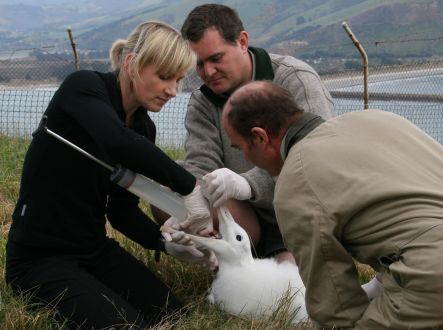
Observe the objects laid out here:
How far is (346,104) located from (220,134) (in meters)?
5.69

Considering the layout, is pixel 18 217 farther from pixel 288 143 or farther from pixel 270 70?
pixel 270 70

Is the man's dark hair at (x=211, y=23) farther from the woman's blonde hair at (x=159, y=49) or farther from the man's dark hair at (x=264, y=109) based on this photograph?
the man's dark hair at (x=264, y=109)

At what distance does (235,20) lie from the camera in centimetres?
432

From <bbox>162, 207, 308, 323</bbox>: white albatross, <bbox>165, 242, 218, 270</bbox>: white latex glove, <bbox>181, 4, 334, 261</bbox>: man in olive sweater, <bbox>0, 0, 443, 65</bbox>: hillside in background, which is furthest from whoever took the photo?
<bbox>0, 0, 443, 65</bbox>: hillside in background

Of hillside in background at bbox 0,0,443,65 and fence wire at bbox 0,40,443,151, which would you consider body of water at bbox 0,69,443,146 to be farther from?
hillside in background at bbox 0,0,443,65

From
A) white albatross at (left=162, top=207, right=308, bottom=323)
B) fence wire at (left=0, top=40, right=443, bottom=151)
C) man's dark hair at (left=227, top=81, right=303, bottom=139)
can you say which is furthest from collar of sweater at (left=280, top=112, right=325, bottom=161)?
fence wire at (left=0, top=40, right=443, bottom=151)

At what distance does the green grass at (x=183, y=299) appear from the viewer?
3.29 metres

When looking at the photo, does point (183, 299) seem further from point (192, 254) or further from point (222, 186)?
point (222, 186)

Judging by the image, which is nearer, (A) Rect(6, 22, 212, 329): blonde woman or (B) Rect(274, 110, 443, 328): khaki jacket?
(B) Rect(274, 110, 443, 328): khaki jacket

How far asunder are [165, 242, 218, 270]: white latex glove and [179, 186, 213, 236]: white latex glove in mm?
95

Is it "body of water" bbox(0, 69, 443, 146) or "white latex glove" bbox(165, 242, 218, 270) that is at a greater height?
"white latex glove" bbox(165, 242, 218, 270)

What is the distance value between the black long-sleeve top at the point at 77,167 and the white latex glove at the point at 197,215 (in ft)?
0.63

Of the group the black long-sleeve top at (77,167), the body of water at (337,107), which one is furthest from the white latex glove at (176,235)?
the body of water at (337,107)

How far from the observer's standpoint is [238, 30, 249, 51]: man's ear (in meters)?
4.30
